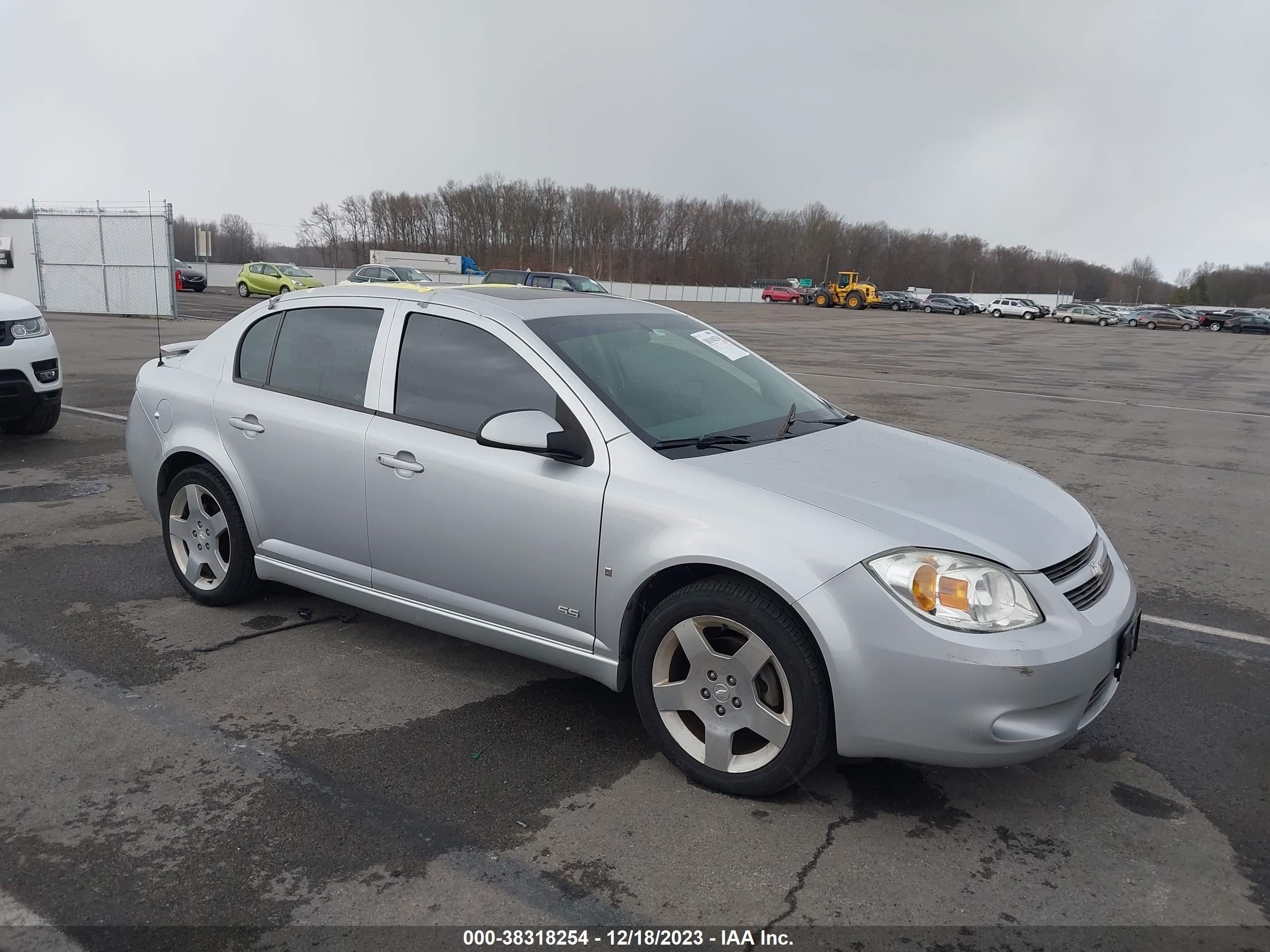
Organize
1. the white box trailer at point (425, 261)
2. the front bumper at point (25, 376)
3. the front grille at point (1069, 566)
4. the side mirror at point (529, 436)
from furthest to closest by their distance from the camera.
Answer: the white box trailer at point (425, 261), the front bumper at point (25, 376), the side mirror at point (529, 436), the front grille at point (1069, 566)

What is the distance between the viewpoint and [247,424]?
4.38 metres

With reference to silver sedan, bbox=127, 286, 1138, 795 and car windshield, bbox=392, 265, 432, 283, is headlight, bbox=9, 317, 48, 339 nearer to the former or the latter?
silver sedan, bbox=127, 286, 1138, 795

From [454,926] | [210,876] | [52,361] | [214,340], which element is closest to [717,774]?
[454,926]

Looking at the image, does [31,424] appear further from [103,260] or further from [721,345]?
[103,260]

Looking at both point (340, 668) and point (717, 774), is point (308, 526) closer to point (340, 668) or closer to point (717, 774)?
point (340, 668)

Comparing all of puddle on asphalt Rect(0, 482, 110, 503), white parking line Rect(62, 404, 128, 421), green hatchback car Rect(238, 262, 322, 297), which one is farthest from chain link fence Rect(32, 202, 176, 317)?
puddle on asphalt Rect(0, 482, 110, 503)

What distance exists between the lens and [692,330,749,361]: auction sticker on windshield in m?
4.45

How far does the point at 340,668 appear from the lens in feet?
13.5

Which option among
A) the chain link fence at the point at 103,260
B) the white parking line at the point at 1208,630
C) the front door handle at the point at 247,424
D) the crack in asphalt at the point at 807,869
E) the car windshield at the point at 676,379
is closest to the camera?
the crack in asphalt at the point at 807,869

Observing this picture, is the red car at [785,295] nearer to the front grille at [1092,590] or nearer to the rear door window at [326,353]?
the rear door window at [326,353]

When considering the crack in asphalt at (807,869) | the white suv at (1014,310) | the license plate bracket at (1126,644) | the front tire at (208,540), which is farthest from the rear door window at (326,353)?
the white suv at (1014,310)

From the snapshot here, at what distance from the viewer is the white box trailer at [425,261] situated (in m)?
56.3

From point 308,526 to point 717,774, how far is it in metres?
2.20

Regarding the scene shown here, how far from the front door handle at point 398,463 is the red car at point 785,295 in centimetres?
7549
